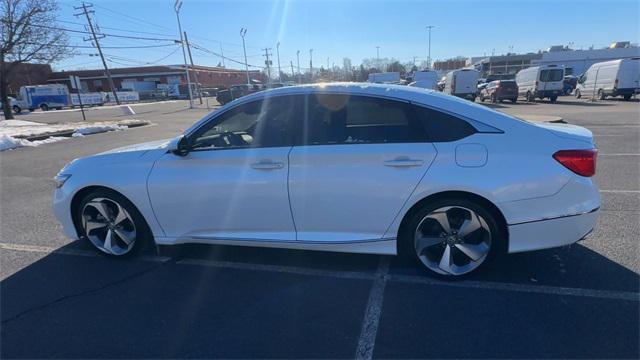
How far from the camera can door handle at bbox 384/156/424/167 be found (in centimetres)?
301

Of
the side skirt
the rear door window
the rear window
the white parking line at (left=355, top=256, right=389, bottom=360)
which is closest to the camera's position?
the white parking line at (left=355, top=256, right=389, bottom=360)

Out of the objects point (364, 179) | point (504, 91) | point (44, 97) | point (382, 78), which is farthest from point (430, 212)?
point (44, 97)

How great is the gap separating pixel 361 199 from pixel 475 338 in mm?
1288

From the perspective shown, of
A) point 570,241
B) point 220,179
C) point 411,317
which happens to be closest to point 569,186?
point 570,241

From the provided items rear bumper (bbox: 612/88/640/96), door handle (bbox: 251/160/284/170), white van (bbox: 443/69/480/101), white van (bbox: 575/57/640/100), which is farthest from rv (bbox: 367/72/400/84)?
door handle (bbox: 251/160/284/170)

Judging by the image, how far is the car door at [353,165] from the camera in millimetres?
3057

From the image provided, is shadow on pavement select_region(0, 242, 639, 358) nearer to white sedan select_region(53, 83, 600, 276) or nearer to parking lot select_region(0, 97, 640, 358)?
parking lot select_region(0, 97, 640, 358)

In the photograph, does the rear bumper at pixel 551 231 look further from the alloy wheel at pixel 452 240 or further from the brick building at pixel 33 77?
the brick building at pixel 33 77

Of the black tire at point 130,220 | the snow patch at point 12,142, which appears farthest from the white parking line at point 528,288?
the snow patch at point 12,142

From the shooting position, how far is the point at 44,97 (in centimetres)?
4731

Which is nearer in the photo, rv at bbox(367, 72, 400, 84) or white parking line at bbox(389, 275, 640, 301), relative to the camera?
white parking line at bbox(389, 275, 640, 301)

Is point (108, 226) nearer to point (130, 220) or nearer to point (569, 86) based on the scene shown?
point (130, 220)

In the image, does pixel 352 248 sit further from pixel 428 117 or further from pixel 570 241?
pixel 570 241

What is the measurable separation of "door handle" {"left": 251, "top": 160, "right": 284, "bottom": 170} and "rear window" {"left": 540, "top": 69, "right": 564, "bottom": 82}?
2822cm
